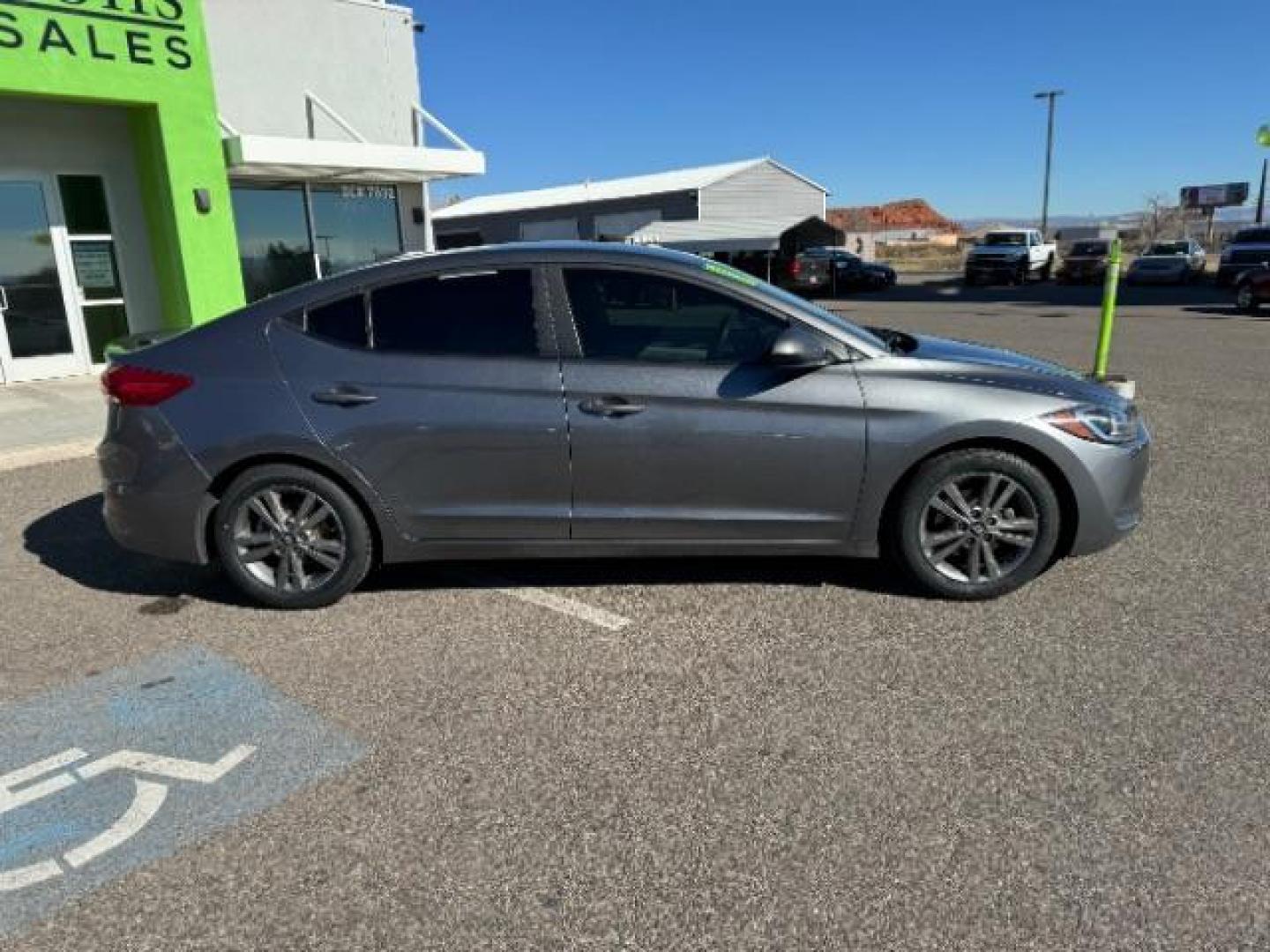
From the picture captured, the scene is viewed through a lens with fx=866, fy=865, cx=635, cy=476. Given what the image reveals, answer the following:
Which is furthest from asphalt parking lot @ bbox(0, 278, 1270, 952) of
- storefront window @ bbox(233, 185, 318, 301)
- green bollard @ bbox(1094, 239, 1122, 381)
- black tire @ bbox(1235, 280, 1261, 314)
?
black tire @ bbox(1235, 280, 1261, 314)

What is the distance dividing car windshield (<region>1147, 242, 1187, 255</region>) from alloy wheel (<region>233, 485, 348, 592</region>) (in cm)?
3319

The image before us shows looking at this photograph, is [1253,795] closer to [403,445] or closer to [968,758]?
[968,758]

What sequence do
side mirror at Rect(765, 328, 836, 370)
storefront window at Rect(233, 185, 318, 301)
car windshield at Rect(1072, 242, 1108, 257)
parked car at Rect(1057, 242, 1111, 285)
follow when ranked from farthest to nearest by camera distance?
car windshield at Rect(1072, 242, 1108, 257) → parked car at Rect(1057, 242, 1111, 285) → storefront window at Rect(233, 185, 318, 301) → side mirror at Rect(765, 328, 836, 370)

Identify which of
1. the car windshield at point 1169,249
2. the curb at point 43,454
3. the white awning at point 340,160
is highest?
the white awning at point 340,160

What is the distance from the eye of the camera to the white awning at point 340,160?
35.8ft

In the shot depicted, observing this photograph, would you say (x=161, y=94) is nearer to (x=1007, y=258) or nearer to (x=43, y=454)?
(x=43, y=454)

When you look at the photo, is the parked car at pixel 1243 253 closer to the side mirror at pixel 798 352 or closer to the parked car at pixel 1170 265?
the parked car at pixel 1170 265

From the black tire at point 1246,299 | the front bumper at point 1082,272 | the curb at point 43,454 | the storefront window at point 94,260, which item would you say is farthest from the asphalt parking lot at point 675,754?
the front bumper at point 1082,272

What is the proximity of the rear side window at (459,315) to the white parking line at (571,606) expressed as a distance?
1.15m

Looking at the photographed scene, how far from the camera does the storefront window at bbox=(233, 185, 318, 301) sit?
1247 centimetres

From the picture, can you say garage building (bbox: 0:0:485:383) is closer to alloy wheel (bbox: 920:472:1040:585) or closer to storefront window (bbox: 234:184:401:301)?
storefront window (bbox: 234:184:401:301)

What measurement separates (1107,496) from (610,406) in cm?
219

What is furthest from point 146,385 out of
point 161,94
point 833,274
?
point 833,274

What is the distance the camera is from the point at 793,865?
7.57 feet
